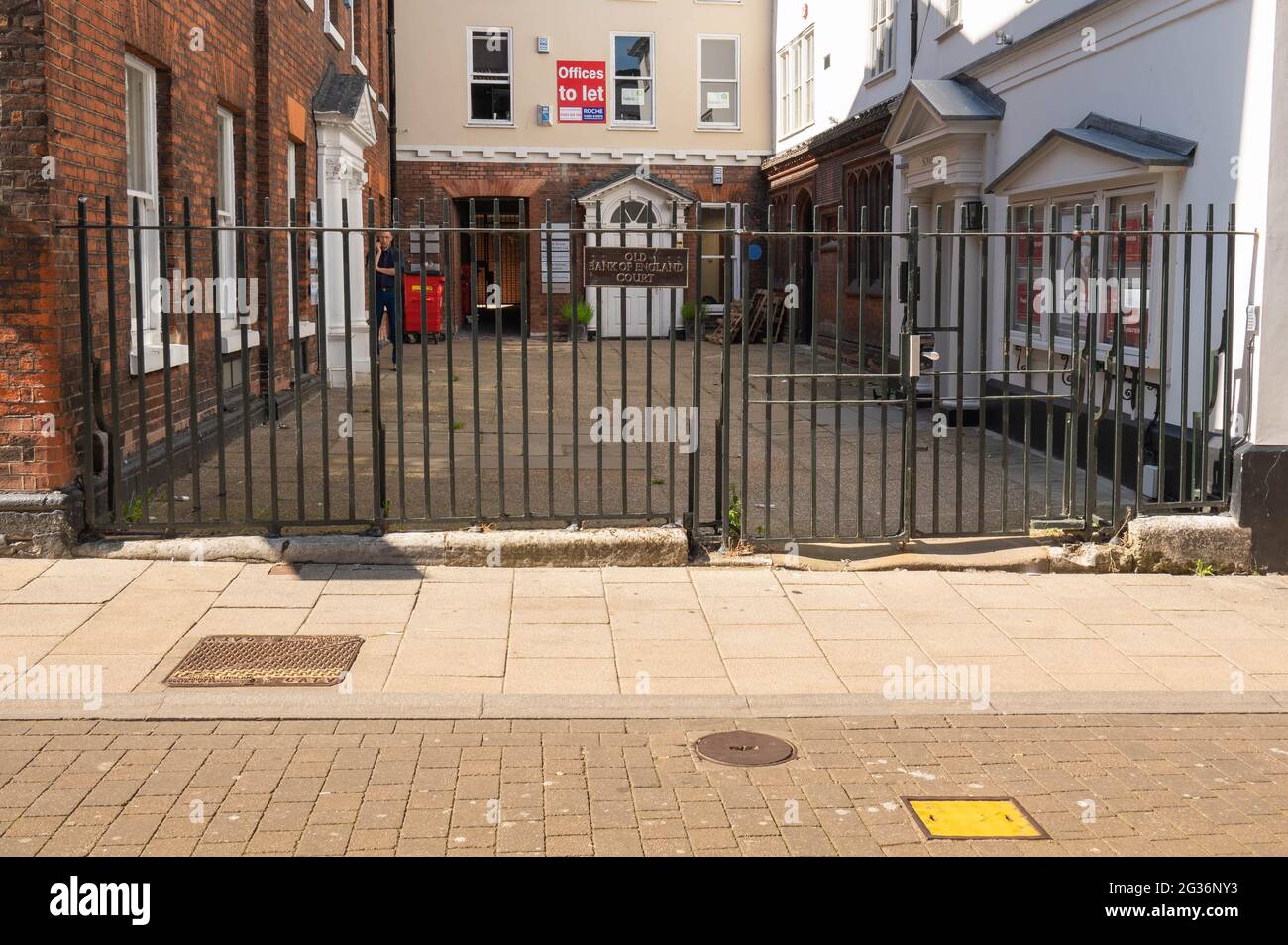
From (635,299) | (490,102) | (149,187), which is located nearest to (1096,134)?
(149,187)

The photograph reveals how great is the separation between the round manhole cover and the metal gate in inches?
84.8

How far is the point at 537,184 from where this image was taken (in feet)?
93.7

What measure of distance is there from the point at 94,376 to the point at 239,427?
422cm

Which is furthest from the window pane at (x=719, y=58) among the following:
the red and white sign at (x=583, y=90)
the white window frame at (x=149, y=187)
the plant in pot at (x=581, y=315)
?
the white window frame at (x=149, y=187)

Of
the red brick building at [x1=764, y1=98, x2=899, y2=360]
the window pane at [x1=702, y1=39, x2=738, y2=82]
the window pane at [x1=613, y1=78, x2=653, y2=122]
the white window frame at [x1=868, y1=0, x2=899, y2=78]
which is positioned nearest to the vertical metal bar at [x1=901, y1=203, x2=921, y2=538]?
the red brick building at [x1=764, y1=98, x2=899, y2=360]

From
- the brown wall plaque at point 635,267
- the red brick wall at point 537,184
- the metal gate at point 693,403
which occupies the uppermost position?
the red brick wall at point 537,184

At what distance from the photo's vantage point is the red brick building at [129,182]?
25.8 ft

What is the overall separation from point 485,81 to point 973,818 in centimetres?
2548

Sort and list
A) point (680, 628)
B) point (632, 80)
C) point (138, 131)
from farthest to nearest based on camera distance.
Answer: point (632, 80) → point (138, 131) → point (680, 628)

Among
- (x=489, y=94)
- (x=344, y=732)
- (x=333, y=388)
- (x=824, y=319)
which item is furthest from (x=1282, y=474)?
(x=489, y=94)

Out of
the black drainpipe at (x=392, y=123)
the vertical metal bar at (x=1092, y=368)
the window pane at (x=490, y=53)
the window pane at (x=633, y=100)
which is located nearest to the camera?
the vertical metal bar at (x=1092, y=368)

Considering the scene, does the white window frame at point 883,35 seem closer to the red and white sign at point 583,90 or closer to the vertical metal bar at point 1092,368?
the red and white sign at point 583,90

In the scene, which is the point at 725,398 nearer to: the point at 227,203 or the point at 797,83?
the point at 227,203

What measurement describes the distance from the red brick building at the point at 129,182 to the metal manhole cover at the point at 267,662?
1838 millimetres
